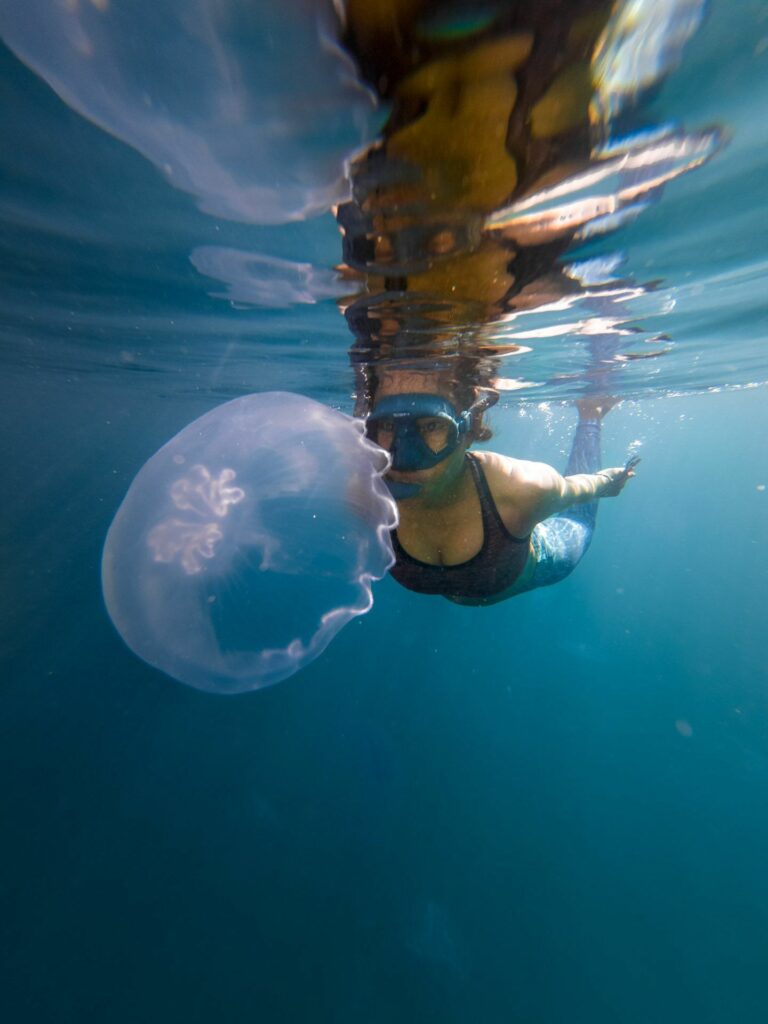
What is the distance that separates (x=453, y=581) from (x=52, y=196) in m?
4.89

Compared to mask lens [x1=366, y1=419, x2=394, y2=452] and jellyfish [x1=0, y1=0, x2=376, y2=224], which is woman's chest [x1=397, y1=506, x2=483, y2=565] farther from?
jellyfish [x1=0, y1=0, x2=376, y2=224]

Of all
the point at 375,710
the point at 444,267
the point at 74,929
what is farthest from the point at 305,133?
the point at 375,710

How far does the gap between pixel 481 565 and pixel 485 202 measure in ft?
8.98

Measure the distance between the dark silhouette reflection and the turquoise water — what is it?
0.30 m

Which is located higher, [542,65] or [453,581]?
[542,65]

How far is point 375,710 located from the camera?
1603cm

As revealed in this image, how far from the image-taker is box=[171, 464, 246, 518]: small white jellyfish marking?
8.75ft

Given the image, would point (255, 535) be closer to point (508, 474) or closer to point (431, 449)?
point (431, 449)

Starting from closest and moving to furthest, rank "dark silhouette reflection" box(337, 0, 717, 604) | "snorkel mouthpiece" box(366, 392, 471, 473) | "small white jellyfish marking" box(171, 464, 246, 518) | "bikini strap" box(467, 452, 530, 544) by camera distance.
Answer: "dark silhouette reflection" box(337, 0, 717, 604), "small white jellyfish marking" box(171, 464, 246, 518), "snorkel mouthpiece" box(366, 392, 471, 473), "bikini strap" box(467, 452, 530, 544)

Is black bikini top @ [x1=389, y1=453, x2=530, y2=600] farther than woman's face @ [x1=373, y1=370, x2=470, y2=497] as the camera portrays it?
Yes

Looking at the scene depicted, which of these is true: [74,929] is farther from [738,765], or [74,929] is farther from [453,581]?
[738,765]

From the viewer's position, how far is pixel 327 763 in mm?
13586

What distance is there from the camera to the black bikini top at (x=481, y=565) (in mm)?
3711

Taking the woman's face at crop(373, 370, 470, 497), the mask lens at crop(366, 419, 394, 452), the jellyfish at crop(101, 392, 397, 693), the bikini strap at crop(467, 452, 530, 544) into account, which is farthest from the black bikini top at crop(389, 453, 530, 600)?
the jellyfish at crop(101, 392, 397, 693)
